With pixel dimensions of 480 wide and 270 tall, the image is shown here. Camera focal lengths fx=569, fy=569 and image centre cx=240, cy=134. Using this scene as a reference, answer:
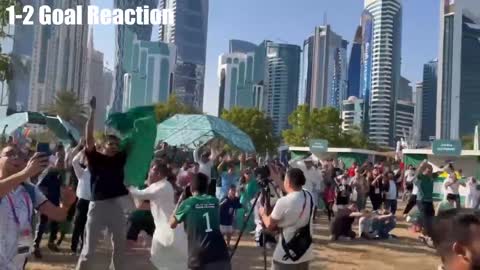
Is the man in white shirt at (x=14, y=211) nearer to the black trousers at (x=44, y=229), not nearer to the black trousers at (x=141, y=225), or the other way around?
the black trousers at (x=141, y=225)

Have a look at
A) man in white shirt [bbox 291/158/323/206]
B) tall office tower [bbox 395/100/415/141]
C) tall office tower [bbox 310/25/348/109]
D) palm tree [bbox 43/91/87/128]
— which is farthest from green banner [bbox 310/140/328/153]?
tall office tower [bbox 310/25/348/109]

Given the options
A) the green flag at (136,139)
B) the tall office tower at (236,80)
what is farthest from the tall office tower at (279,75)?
the green flag at (136,139)

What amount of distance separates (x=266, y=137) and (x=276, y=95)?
96545 millimetres

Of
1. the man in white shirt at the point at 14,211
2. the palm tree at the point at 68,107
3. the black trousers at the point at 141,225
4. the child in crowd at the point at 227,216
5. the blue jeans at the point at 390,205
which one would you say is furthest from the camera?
the palm tree at the point at 68,107

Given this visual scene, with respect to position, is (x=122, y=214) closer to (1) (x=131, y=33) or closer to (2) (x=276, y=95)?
(1) (x=131, y=33)

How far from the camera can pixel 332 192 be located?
17312mm

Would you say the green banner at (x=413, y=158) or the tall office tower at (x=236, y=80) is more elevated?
the tall office tower at (x=236, y=80)

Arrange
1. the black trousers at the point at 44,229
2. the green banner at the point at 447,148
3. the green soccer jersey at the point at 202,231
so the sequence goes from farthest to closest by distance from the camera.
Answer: the green banner at the point at 447,148 < the black trousers at the point at 44,229 < the green soccer jersey at the point at 202,231

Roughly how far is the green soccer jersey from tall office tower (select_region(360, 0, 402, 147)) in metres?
143

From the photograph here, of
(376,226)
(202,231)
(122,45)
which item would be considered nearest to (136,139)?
(202,231)

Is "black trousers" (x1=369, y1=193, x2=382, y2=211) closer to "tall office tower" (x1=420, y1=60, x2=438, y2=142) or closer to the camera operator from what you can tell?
the camera operator

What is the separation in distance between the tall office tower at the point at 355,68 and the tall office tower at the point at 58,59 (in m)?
91.0

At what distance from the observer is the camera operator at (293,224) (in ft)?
17.1

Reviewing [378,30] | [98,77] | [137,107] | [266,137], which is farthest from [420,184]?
[378,30]
